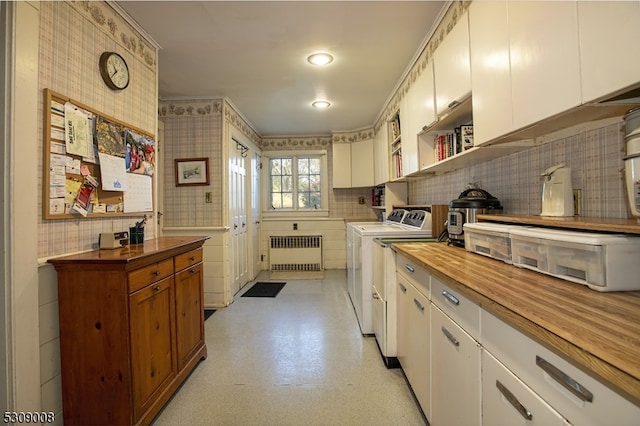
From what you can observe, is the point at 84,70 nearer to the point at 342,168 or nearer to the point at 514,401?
the point at 514,401

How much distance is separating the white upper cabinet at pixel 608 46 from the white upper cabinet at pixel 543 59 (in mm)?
33

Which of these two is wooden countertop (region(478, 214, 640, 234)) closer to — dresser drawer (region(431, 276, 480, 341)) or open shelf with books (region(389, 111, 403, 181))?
dresser drawer (region(431, 276, 480, 341))

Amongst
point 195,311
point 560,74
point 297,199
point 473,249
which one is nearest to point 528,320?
point 560,74

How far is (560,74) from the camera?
3.26 feet

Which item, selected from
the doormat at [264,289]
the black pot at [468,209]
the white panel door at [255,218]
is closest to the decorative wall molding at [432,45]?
the black pot at [468,209]

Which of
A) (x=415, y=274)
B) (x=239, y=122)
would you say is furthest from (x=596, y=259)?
(x=239, y=122)

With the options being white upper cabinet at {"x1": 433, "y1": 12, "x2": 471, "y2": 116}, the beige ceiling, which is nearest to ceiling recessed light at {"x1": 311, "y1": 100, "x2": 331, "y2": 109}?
the beige ceiling

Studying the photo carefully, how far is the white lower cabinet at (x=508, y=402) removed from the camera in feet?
2.24

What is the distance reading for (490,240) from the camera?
148 centimetres

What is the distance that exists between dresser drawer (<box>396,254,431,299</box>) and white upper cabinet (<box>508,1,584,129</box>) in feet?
2.55

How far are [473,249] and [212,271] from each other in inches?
115

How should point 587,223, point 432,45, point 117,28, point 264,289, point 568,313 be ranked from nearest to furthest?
point 568,313 < point 587,223 < point 117,28 < point 432,45 < point 264,289

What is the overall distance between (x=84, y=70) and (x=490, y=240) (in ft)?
7.76

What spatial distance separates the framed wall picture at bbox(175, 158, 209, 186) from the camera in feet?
11.5
